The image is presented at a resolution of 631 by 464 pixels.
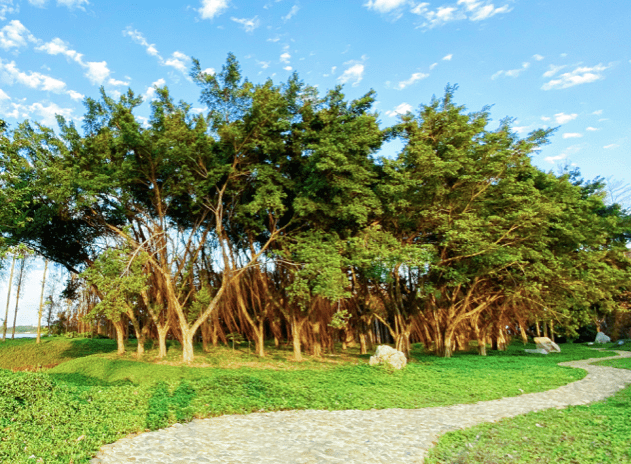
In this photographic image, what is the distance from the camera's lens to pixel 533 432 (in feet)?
20.2

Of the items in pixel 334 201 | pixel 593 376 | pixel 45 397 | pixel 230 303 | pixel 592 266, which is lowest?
pixel 593 376

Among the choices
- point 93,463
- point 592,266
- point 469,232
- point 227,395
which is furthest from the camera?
point 592,266

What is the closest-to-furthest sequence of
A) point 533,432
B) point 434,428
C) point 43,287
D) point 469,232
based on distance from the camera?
point 533,432 < point 434,428 < point 469,232 < point 43,287

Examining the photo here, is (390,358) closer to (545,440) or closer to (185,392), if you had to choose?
(185,392)

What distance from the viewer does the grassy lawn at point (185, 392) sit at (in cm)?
537

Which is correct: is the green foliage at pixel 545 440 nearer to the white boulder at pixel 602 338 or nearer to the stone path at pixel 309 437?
the stone path at pixel 309 437

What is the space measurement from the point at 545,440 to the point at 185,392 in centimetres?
658

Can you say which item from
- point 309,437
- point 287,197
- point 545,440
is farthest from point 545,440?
point 287,197

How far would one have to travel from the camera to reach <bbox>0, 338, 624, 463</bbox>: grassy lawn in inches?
211

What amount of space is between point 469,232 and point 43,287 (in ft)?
77.0

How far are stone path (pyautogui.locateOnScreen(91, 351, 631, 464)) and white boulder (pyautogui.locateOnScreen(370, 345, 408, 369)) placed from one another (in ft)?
17.1

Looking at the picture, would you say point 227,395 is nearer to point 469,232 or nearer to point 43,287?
point 469,232

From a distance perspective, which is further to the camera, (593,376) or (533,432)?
(593,376)

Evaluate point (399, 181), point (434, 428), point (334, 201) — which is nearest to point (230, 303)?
point (334, 201)
